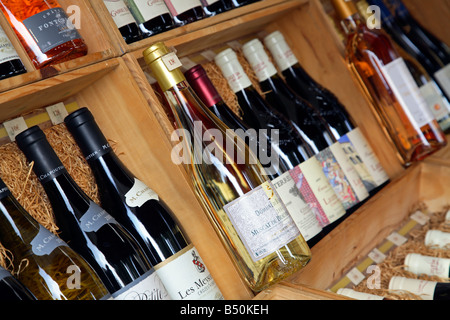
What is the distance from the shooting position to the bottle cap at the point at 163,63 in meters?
0.80

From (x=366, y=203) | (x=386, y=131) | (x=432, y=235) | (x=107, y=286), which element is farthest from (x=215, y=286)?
(x=386, y=131)

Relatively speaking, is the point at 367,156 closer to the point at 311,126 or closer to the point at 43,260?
the point at 311,126

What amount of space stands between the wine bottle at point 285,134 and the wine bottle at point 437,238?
0.23 meters

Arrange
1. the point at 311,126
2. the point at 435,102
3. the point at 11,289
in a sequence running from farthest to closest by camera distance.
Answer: the point at 435,102
the point at 311,126
the point at 11,289

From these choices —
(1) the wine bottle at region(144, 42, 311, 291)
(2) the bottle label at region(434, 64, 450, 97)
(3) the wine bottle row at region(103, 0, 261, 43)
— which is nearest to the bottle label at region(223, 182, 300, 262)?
(1) the wine bottle at region(144, 42, 311, 291)

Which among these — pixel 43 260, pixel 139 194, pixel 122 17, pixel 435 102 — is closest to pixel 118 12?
pixel 122 17

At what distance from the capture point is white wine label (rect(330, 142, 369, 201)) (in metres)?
1.17

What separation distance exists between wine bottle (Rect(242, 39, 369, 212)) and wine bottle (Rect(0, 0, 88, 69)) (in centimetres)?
50

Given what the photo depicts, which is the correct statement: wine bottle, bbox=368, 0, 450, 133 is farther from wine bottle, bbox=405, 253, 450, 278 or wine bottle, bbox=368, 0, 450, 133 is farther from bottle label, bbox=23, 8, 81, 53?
bottle label, bbox=23, 8, 81, 53

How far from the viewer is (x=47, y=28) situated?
80 cm

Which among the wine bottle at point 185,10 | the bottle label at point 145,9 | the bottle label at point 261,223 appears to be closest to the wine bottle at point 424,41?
the wine bottle at point 185,10

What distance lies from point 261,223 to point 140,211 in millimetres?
307

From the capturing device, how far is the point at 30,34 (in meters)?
0.81

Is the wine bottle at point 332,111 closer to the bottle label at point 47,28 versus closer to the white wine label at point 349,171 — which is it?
the white wine label at point 349,171
